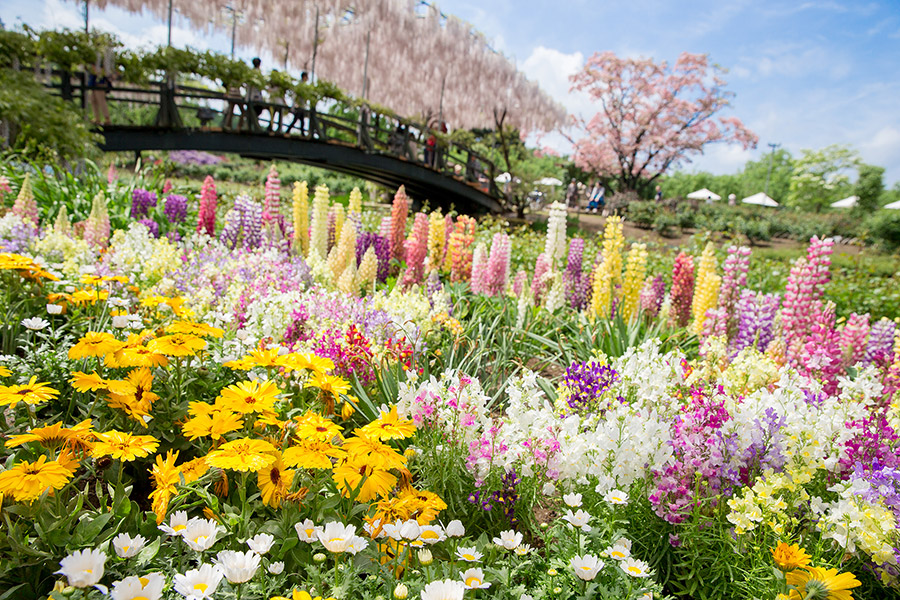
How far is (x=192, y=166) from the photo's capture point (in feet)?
116

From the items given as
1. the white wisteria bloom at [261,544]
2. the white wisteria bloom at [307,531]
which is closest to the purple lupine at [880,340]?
the white wisteria bloom at [307,531]

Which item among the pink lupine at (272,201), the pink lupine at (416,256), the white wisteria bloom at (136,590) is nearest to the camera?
the white wisteria bloom at (136,590)

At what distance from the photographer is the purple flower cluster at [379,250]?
5.68m

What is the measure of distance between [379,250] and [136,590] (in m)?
4.75

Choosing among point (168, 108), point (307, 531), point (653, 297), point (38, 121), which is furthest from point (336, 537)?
point (168, 108)

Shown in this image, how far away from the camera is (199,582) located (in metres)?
1.18

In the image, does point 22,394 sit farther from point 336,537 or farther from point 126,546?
point 336,537

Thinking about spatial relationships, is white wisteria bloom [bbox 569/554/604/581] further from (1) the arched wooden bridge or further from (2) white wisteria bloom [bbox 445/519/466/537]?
(1) the arched wooden bridge

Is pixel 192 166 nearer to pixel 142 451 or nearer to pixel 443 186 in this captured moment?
pixel 443 186

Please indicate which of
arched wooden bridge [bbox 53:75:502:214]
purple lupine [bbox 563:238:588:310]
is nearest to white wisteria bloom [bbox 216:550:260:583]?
purple lupine [bbox 563:238:588:310]

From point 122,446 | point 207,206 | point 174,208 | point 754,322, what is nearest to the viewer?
point 122,446

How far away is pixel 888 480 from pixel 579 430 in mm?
1035

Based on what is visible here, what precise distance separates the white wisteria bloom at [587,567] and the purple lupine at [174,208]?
283 inches

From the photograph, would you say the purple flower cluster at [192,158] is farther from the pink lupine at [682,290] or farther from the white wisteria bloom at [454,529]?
the white wisteria bloom at [454,529]
